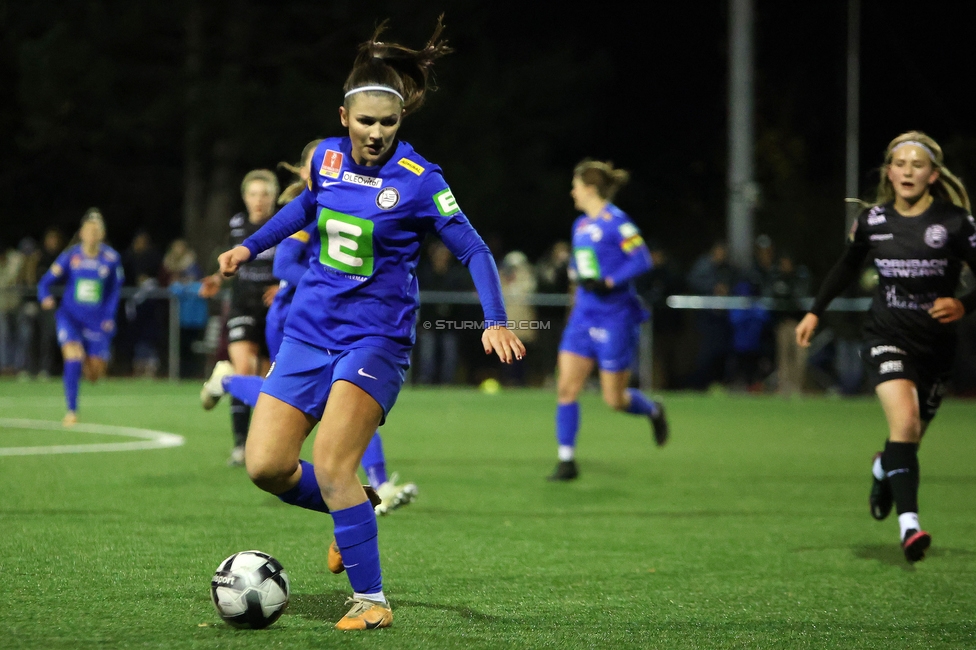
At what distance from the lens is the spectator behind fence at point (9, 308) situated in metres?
21.2

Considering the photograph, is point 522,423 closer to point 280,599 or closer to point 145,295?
point 145,295

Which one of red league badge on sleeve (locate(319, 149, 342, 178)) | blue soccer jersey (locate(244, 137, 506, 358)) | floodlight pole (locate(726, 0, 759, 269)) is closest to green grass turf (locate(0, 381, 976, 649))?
blue soccer jersey (locate(244, 137, 506, 358))

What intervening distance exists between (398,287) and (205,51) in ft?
77.3

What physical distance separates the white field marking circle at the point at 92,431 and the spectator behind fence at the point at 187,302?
22.9 ft

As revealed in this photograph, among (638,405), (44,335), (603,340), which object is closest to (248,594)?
(603,340)

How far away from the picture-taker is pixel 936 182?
7309 millimetres

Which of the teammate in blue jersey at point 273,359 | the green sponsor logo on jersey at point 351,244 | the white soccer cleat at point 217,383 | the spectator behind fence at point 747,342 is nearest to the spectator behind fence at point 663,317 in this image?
the spectator behind fence at point 747,342

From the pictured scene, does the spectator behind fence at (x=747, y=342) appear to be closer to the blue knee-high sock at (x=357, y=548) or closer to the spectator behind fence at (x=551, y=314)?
the spectator behind fence at (x=551, y=314)

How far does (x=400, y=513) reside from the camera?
8336 mm

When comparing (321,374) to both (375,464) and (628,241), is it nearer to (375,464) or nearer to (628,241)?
(375,464)

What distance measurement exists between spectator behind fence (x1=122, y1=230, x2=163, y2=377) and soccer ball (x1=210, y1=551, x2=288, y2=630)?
1656cm

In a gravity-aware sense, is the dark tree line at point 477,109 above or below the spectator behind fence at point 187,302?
above

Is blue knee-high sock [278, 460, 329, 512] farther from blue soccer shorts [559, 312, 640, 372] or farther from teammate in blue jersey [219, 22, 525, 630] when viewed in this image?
blue soccer shorts [559, 312, 640, 372]

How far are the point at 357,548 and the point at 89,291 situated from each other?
1019 cm
